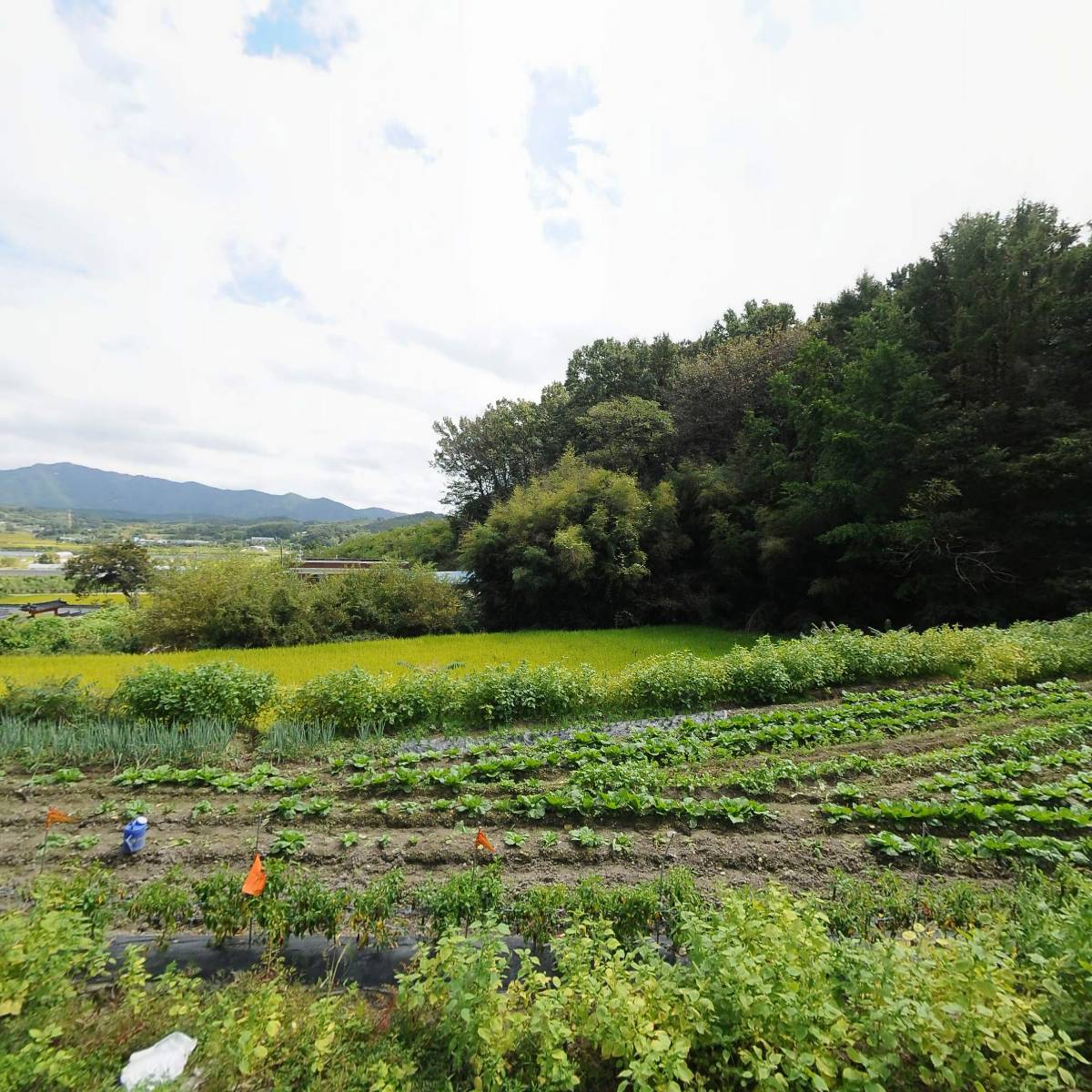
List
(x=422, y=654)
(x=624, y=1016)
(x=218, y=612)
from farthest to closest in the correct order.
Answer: (x=218, y=612) → (x=422, y=654) → (x=624, y=1016)

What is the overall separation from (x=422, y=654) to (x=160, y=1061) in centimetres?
1230

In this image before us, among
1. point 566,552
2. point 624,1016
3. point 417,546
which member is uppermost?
point 566,552

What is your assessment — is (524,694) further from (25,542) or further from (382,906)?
(25,542)

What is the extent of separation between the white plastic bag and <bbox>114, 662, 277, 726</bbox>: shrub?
17.8ft

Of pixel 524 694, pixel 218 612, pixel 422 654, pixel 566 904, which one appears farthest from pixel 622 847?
pixel 218 612

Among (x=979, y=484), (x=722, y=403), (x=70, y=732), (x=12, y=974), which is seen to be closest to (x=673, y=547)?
(x=722, y=403)

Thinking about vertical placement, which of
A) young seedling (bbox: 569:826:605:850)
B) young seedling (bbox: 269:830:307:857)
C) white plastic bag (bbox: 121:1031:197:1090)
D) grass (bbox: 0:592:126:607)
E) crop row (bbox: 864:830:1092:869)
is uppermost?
crop row (bbox: 864:830:1092:869)

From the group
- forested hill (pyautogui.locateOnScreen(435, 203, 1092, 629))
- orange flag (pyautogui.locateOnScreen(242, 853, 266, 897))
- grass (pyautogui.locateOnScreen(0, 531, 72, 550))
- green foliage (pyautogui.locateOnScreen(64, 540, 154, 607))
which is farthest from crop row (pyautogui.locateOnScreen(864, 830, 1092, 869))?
grass (pyautogui.locateOnScreen(0, 531, 72, 550))

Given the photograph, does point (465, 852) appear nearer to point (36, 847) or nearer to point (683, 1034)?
point (683, 1034)

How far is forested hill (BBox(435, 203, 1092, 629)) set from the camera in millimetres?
→ 13977

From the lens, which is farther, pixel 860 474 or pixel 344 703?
pixel 860 474

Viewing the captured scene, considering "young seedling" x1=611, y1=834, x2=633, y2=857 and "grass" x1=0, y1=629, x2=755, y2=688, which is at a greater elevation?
"young seedling" x1=611, y1=834, x2=633, y2=857

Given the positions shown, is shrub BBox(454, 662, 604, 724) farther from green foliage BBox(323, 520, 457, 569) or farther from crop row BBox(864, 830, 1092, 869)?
green foliage BBox(323, 520, 457, 569)

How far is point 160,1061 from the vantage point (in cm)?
240
